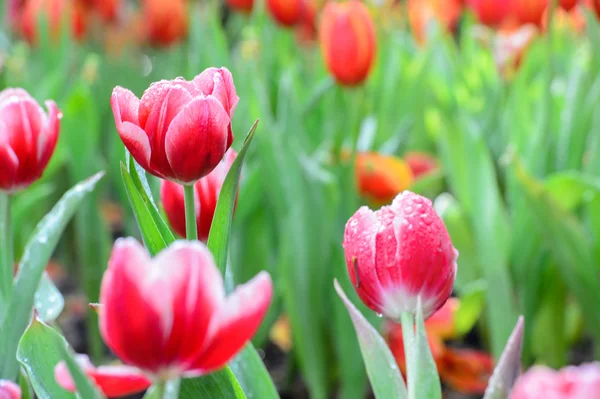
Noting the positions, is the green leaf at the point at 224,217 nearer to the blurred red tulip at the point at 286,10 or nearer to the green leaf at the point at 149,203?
the green leaf at the point at 149,203

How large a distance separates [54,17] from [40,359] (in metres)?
1.48

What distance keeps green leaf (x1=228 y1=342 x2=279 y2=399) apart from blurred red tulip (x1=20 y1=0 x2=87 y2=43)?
4.40 feet

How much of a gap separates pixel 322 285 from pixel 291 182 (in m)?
0.15

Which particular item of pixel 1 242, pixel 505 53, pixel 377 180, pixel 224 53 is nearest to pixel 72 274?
pixel 224 53

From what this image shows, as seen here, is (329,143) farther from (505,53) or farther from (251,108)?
(505,53)

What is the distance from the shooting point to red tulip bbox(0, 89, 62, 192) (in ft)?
1.76

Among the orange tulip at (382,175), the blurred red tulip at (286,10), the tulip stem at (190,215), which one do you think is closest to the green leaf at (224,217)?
the tulip stem at (190,215)

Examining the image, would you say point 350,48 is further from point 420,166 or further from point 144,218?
point 144,218

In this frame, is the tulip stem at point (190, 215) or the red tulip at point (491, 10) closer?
the tulip stem at point (190, 215)

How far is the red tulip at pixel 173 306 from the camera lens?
0.31m

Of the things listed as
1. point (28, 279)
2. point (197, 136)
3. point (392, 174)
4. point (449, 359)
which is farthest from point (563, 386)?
point (449, 359)

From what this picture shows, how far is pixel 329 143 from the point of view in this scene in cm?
128

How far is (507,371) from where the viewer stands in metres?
0.43

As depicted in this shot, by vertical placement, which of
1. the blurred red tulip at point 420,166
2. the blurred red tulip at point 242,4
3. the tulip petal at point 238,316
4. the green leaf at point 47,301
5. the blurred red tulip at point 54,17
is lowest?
the blurred red tulip at point 420,166
